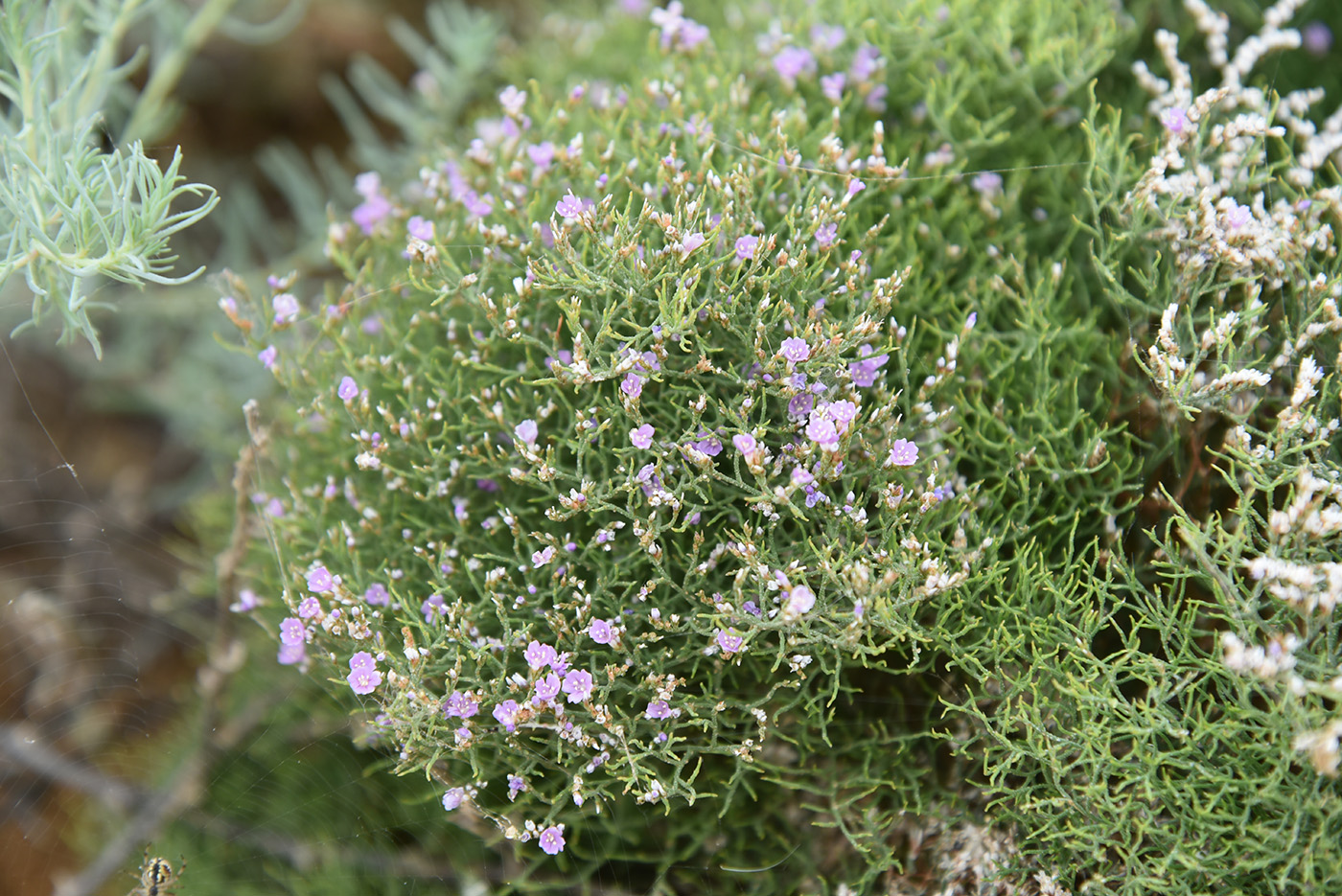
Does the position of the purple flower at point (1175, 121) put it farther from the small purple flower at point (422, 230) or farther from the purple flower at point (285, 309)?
the purple flower at point (285, 309)

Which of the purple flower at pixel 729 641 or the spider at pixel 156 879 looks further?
the spider at pixel 156 879

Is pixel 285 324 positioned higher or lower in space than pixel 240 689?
higher

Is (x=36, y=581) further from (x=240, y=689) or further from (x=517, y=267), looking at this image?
(x=517, y=267)

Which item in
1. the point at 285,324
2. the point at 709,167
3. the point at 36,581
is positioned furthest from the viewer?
the point at 36,581

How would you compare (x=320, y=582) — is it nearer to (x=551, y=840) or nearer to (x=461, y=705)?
(x=461, y=705)

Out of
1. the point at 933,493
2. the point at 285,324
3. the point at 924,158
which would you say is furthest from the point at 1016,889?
the point at 285,324

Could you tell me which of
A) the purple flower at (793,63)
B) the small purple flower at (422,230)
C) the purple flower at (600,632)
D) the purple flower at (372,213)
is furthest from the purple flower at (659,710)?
the purple flower at (793,63)

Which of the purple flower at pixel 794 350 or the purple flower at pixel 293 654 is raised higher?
the purple flower at pixel 794 350
